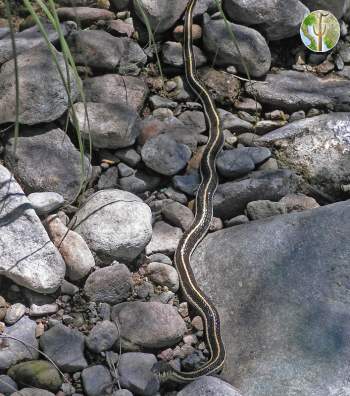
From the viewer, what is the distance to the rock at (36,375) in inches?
120

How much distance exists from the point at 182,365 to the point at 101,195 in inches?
45.0

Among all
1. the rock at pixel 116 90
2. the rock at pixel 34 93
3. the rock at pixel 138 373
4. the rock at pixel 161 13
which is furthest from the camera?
the rock at pixel 161 13

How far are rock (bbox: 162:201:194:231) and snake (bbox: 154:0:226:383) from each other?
0.05m

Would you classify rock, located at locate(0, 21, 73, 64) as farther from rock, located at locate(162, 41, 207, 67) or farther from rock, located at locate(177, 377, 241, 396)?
rock, located at locate(177, 377, 241, 396)

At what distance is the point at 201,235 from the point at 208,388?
48.7 inches

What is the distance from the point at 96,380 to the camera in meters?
3.14

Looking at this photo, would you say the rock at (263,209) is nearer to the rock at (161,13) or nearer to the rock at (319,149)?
the rock at (319,149)

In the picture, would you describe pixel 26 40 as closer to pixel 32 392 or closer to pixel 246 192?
pixel 246 192

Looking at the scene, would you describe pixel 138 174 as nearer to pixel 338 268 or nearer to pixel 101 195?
pixel 101 195

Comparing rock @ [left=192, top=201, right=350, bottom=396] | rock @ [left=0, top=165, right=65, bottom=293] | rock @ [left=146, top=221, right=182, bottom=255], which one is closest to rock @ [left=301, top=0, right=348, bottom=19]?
rock @ [left=192, top=201, right=350, bottom=396]

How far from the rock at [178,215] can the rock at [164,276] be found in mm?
384

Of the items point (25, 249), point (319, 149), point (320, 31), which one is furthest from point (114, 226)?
point (320, 31)

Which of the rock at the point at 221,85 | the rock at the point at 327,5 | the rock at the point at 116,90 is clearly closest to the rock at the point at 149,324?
the rock at the point at 116,90

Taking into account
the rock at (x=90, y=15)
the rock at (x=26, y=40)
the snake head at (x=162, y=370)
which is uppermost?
the rock at (x=26, y=40)
